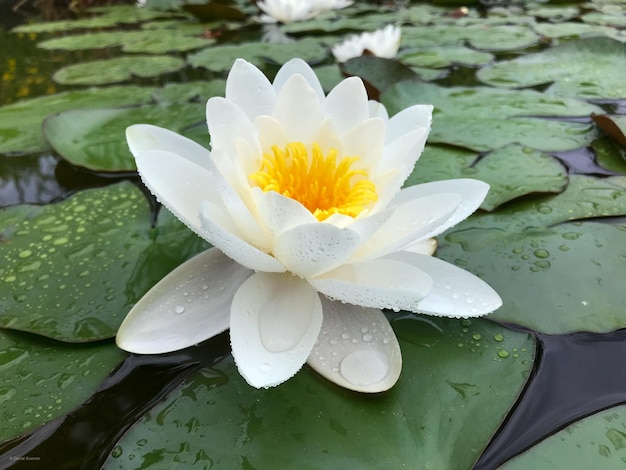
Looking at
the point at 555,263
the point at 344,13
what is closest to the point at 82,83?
the point at 555,263

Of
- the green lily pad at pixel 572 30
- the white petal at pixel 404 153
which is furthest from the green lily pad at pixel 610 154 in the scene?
the green lily pad at pixel 572 30

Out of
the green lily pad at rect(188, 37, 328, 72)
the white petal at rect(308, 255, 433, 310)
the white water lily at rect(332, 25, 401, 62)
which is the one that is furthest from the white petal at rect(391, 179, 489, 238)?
the green lily pad at rect(188, 37, 328, 72)

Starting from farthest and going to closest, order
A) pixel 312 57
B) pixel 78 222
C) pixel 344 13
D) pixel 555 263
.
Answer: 1. pixel 344 13
2. pixel 312 57
3. pixel 78 222
4. pixel 555 263

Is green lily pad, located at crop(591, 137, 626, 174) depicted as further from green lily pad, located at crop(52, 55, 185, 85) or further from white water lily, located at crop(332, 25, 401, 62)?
green lily pad, located at crop(52, 55, 185, 85)

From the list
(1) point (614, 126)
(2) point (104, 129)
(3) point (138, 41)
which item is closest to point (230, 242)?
(2) point (104, 129)

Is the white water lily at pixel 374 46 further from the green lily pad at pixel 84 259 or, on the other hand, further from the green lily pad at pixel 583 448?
the green lily pad at pixel 583 448

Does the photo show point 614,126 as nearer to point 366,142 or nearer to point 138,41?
point 366,142

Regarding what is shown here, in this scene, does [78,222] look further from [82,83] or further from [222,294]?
[82,83]
